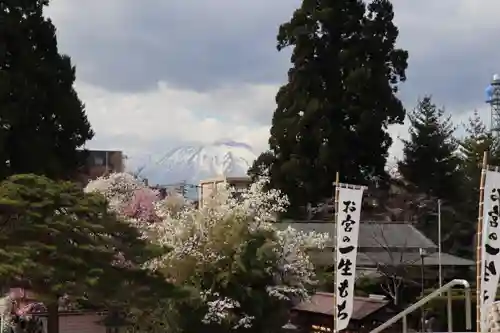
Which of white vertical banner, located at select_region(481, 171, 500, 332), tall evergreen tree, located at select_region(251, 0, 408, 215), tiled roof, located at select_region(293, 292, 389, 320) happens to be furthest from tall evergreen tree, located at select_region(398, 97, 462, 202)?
white vertical banner, located at select_region(481, 171, 500, 332)

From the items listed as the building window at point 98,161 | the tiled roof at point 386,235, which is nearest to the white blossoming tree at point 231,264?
the tiled roof at point 386,235

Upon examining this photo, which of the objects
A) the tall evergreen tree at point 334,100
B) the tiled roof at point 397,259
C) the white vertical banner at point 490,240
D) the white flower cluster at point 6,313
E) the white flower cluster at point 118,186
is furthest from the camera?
the tall evergreen tree at point 334,100

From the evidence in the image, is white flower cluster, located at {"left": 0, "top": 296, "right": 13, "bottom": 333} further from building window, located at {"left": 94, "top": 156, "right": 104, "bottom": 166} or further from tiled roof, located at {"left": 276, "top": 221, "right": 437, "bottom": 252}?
building window, located at {"left": 94, "top": 156, "right": 104, "bottom": 166}

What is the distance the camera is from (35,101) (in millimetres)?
29016

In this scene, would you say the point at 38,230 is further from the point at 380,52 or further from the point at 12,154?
the point at 380,52

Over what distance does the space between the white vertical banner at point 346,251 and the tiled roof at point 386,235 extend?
1696 centimetres

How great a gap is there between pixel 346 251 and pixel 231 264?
3.55 metres

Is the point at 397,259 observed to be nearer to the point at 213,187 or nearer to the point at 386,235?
the point at 386,235

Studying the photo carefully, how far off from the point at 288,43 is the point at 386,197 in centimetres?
943

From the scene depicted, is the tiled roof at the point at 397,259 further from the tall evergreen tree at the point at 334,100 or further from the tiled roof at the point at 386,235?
the tall evergreen tree at the point at 334,100

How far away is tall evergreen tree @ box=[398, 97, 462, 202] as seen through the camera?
42.3m

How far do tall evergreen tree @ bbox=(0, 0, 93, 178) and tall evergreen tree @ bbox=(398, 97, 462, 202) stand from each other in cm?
1965

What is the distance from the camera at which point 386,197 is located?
135 ft

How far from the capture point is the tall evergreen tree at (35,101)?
28.1 metres
